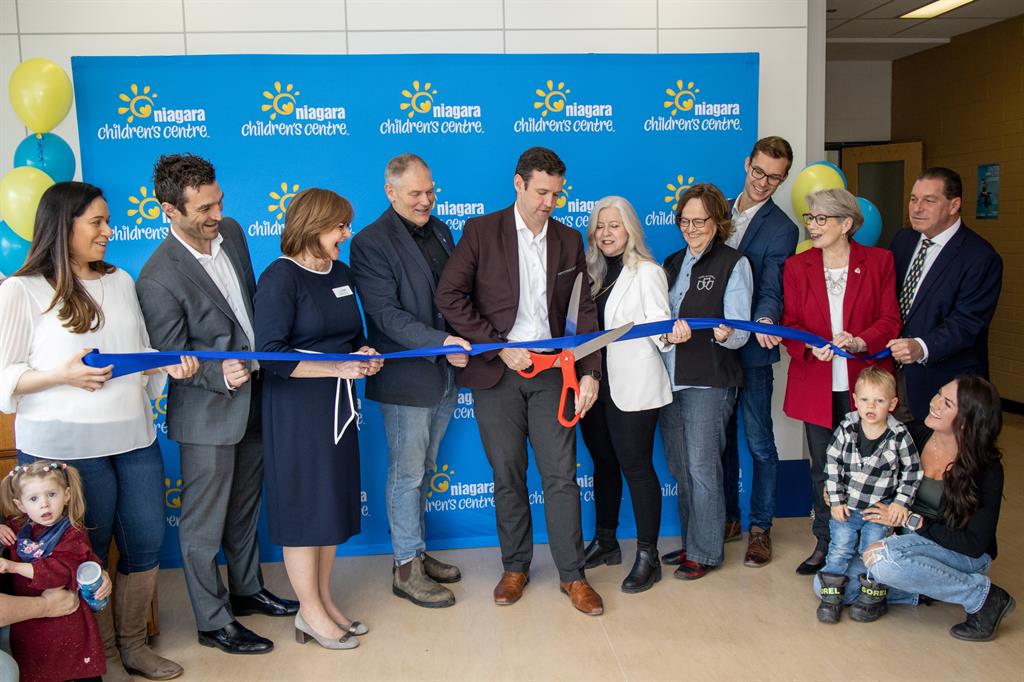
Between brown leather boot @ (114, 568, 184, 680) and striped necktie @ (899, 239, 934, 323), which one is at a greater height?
striped necktie @ (899, 239, 934, 323)

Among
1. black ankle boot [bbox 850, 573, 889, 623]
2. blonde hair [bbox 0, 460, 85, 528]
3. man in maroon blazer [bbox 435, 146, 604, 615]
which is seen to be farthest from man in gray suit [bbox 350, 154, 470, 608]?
black ankle boot [bbox 850, 573, 889, 623]

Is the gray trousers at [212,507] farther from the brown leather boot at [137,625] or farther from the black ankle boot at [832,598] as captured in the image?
the black ankle boot at [832,598]

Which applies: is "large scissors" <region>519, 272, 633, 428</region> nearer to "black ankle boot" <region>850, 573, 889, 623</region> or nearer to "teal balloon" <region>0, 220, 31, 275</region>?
"black ankle boot" <region>850, 573, 889, 623</region>

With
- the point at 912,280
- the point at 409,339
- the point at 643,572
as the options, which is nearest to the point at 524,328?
the point at 409,339

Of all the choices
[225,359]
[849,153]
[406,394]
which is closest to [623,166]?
[406,394]

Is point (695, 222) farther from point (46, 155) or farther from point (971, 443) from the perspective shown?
point (46, 155)

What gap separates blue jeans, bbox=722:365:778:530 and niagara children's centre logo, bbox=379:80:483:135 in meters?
1.80

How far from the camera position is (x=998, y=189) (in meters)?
7.32

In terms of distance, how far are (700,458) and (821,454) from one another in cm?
52

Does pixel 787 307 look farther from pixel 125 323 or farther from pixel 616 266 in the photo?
pixel 125 323

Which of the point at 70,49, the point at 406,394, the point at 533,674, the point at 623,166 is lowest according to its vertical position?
the point at 533,674

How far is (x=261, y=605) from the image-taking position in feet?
11.3

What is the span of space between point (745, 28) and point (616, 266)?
1.65 meters

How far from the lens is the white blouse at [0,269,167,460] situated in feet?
8.42
